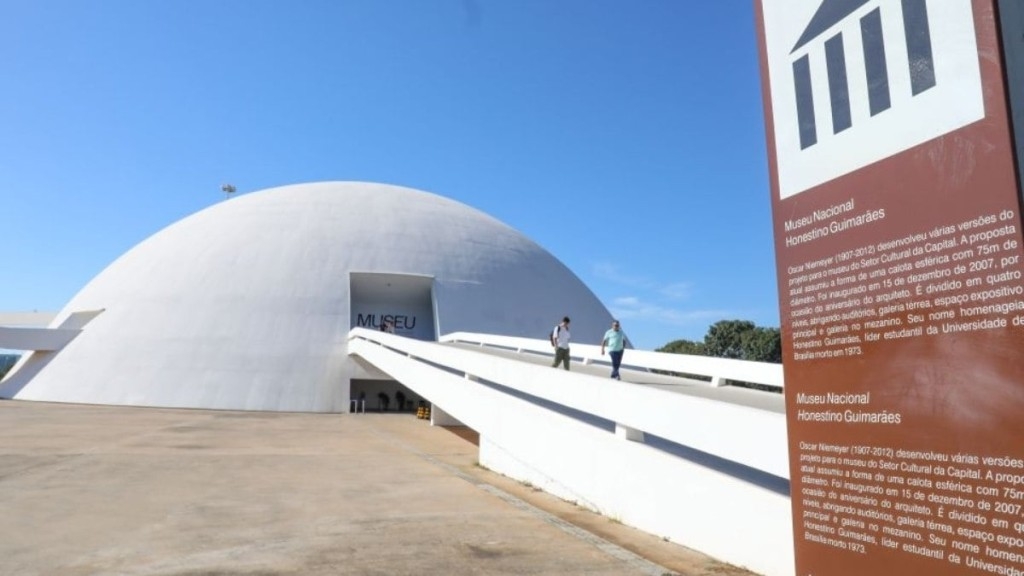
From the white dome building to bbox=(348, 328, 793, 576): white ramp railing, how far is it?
16.6 m

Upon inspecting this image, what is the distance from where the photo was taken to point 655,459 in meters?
6.79

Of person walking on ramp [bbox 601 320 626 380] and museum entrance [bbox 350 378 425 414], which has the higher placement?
person walking on ramp [bbox 601 320 626 380]

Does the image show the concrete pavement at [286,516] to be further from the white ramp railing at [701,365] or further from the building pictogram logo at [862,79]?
the white ramp railing at [701,365]

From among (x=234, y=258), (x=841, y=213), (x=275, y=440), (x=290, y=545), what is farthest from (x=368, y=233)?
(x=841, y=213)

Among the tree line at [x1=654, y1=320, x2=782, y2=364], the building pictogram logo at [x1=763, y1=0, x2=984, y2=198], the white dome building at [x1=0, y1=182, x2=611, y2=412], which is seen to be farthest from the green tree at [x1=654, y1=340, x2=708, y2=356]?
the building pictogram logo at [x1=763, y1=0, x2=984, y2=198]

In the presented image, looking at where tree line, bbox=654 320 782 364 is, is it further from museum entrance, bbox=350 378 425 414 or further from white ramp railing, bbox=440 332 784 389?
white ramp railing, bbox=440 332 784 389

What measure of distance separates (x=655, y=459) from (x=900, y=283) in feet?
14.0

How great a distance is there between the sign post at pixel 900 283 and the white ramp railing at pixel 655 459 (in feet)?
5.89

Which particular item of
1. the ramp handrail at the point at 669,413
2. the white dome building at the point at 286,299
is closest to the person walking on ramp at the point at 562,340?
the ramp handrail at the point at 669,413

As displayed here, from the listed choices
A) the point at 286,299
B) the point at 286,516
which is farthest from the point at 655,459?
the point at 286,299

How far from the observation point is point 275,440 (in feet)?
51.8

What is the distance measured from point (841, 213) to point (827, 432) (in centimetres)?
107

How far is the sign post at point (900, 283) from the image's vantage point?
8.23 ft

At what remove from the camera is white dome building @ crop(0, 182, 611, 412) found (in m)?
26.2
